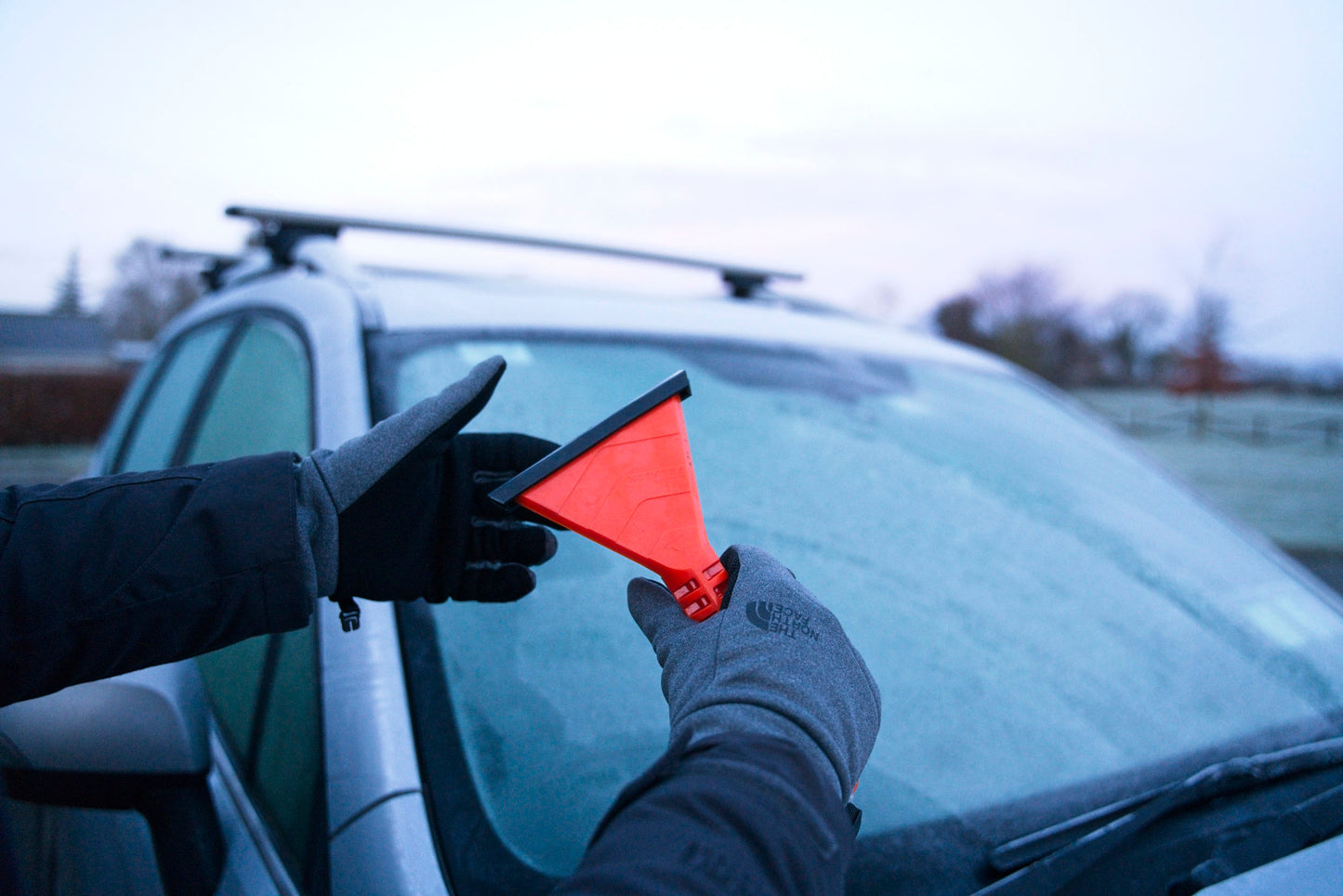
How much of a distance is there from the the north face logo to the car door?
57 centimetres

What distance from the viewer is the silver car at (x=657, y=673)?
1.02 meters

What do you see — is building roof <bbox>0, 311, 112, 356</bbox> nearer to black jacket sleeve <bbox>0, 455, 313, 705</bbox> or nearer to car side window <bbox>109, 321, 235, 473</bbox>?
car side window <bbox>109, 321, 235, 473</bbox>

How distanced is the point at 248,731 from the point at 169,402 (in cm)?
131

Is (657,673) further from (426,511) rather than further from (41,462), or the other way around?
(41,462)

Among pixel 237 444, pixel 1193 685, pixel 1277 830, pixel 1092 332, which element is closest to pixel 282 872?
pixel 237 444

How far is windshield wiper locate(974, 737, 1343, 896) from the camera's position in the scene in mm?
952

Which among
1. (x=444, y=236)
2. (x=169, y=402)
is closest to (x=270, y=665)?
(x=444, y=236)

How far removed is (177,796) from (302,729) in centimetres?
16

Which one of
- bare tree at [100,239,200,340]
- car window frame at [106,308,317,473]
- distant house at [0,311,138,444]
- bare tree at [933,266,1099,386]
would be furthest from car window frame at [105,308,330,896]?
bare tree at [933,266,1099,386]

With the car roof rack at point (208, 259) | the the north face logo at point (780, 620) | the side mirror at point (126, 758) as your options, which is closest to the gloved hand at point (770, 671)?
the the north face logo at point (780, 620)

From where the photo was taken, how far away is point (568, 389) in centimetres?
150

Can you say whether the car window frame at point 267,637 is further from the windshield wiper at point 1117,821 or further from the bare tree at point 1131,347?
the bare tree at point 1131,347

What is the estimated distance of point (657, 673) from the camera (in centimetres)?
121

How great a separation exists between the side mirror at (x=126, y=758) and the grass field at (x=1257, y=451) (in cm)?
616
